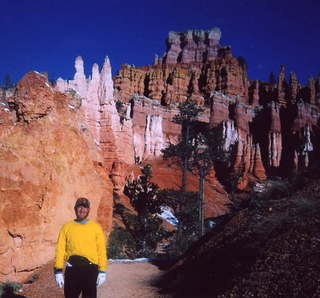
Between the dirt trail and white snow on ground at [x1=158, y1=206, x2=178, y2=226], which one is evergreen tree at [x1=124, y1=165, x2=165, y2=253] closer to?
white snow on ground at [x1=158, y1=206, x2=178, y2=226]

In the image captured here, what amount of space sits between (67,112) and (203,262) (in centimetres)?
661

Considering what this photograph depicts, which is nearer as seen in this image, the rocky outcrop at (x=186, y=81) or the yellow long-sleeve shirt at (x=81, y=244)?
the yellow long-sleeve shirt at (x=81, y=244)

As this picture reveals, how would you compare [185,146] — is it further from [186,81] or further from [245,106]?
[186,81]

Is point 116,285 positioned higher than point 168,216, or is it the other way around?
point 168,216

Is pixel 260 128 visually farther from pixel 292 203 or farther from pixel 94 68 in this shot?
pixel 292 203

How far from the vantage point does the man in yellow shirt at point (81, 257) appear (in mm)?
4438

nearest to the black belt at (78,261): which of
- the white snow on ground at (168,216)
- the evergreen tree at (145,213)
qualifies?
the evergreen tree at (145,213)

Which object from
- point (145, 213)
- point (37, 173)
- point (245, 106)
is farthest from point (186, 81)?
point (37, 173)

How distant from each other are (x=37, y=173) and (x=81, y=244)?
19.4 ft

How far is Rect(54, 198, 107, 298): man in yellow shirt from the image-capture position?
4438 mm

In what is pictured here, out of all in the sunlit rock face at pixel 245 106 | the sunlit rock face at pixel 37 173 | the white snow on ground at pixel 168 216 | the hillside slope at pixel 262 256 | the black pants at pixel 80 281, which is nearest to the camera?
the black pants at pixel 80 281

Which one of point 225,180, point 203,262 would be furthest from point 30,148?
point 225,180

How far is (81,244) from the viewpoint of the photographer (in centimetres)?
449

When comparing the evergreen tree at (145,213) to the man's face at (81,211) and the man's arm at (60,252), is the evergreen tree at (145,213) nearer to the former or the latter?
the man's arm at (60,252)
